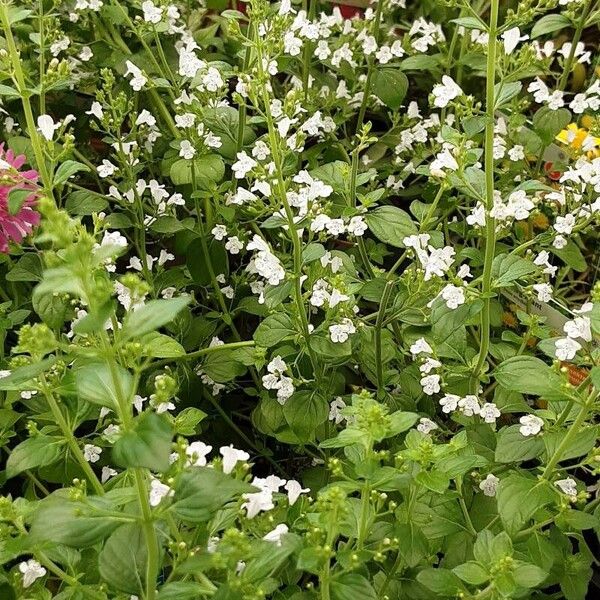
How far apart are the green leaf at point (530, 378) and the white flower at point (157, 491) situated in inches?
12.3

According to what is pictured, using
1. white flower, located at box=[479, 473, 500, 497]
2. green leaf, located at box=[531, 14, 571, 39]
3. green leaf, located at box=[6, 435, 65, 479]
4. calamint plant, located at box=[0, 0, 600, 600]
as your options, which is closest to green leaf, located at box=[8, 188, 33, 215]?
calamint plant, located at box=[0, 0, 600, 600]

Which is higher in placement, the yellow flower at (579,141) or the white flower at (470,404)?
the yellow flower at (579,141)

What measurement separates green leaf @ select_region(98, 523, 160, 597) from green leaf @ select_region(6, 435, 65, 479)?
0.13 meters

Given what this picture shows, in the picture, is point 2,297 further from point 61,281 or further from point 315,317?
point 61,281

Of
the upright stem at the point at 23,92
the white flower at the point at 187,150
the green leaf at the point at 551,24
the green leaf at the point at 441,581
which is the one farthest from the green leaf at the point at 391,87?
the green leaf at the point at 441,581

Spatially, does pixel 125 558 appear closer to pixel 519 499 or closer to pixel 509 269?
pixel 519 499

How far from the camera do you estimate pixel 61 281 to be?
476mm

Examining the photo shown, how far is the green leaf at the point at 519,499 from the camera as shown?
72cm

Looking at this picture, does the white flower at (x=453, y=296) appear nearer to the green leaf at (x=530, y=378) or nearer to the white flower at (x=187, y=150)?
the green leaf at (x=530, y=378)

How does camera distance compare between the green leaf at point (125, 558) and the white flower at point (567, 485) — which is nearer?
the green leaf at point (125, 558)

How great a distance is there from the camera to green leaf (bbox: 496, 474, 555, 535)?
0.72m

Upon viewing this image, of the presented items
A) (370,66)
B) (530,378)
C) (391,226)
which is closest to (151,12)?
(370,66)

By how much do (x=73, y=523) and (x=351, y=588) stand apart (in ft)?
0.69

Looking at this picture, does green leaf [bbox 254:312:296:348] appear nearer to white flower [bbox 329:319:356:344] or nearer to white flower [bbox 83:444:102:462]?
white flower [bbox 329:319:356:344]
